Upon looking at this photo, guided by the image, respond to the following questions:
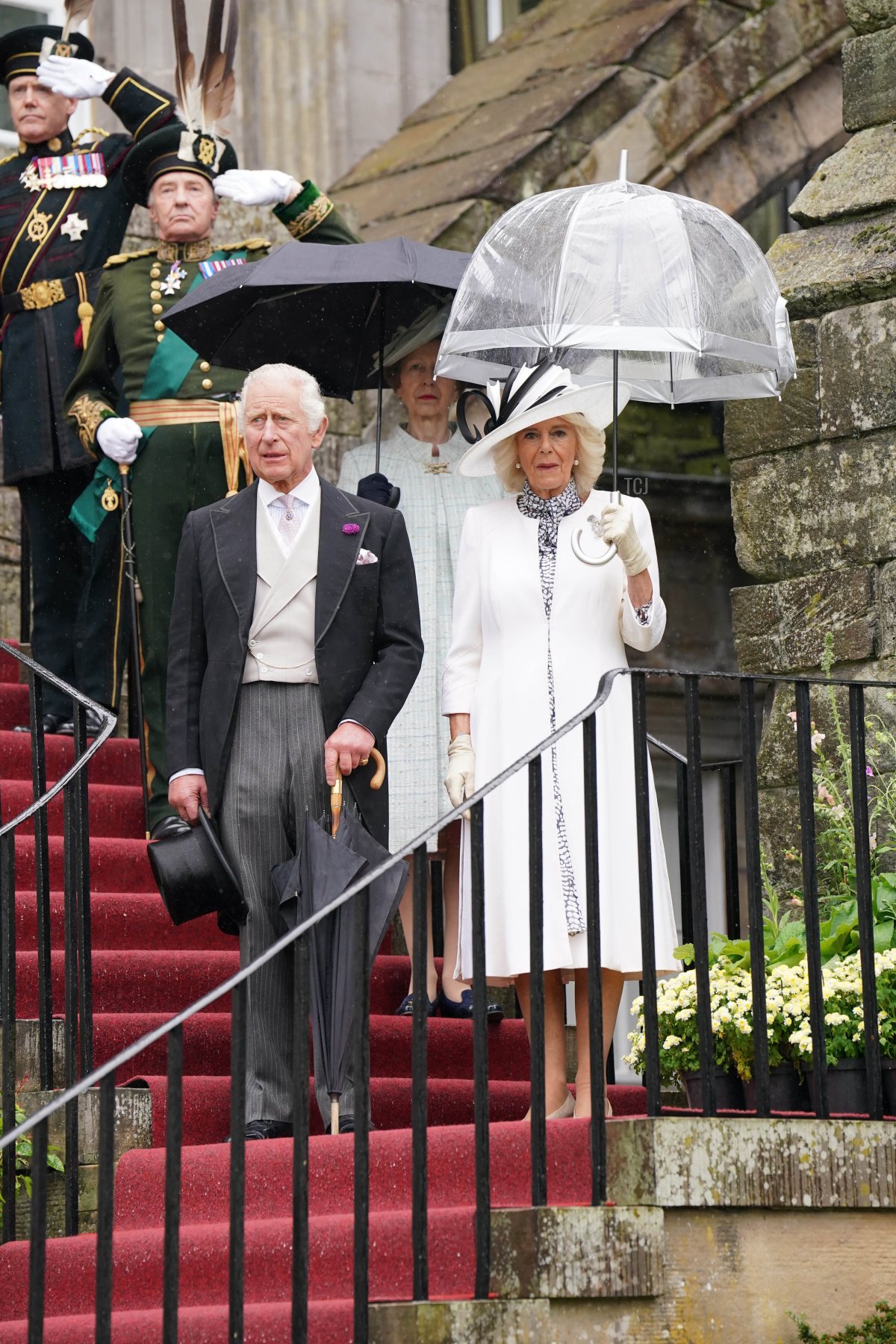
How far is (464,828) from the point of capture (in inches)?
200

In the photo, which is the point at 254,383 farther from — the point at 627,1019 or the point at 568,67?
the point at 627,1019

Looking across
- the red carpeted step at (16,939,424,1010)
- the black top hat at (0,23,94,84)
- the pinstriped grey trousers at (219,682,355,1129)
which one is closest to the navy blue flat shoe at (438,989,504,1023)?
the red carpeted step at (16,939,424,1010)

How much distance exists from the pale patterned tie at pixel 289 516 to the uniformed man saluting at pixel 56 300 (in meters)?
1.93

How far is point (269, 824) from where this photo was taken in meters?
5.10

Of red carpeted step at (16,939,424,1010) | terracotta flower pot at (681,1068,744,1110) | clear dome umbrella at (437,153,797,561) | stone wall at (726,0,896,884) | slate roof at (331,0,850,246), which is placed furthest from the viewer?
slate roof at (331,0,850,246)

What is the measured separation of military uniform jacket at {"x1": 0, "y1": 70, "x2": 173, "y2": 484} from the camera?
7.32 meters

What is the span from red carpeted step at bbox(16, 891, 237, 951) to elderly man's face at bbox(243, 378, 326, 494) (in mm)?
1399

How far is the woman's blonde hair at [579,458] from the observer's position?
5.17 meters

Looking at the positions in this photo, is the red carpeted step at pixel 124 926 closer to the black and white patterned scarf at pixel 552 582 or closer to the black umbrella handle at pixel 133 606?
the black umbrella handle at pixel 133 606

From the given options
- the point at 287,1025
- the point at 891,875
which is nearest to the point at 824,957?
the point at 891,875

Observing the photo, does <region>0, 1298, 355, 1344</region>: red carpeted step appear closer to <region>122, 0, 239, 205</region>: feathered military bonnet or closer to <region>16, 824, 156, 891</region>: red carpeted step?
<region>16, 824, 156, 891</region>: red carpeted step

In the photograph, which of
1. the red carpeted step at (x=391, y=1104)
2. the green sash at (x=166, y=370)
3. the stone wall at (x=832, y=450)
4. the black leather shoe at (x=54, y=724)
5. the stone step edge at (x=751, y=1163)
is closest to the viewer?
the stone step edge at (x=751, y=1163)

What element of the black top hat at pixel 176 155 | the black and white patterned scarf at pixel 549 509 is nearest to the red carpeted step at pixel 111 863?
the black and white patterned scarf at pixel 549 509

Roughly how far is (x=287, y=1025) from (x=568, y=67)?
5.37 meters
